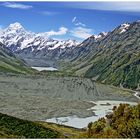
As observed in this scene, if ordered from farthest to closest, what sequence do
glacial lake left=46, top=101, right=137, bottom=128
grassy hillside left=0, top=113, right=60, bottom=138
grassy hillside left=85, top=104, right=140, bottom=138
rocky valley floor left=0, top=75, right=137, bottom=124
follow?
rocky valley floor left=0, top=75, right=137, bottom=124
glacial lake left=46, top=101, right=137, bottom=128
grassy hillside left=0, top=113, right=60, bottom=138
grassy hillside left=85, top=104, right=140, bottom=138

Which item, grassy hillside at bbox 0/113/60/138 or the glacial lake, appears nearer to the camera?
grassy hillside at bbox 0/113/60/138

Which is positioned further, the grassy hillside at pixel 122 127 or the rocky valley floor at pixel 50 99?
the rocky valley floor at pixel 50 99

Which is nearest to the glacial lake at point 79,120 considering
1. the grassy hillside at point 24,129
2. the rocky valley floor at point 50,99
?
the rocky valley floor at point 50,99

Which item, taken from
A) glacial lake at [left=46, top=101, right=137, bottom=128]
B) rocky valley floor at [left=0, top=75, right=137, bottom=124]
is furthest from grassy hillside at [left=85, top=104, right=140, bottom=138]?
rocky valley floor at [left=0, top=75, right=137, bottom=124]

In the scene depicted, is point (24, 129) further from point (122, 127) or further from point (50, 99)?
point (50, 99)

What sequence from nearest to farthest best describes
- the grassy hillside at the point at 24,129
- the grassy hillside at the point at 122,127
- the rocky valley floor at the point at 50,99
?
the grassy hillside at the point at 122,127 < the grassy hillside at the point at 24,129 < the rocky valley floor at the point at 50,99

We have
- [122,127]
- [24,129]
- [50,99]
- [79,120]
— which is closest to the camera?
[122,127]

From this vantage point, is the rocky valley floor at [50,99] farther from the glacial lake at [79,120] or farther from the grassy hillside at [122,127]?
the grassy hillside at [122,127]


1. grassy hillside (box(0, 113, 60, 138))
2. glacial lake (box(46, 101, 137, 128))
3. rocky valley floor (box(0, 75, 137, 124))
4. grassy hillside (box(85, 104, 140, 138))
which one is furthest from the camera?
rocky valley floor (box(0, 75, 137, 124))

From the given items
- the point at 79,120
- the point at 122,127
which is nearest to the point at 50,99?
the point at 79,120

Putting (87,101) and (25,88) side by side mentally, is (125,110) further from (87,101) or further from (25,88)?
(25,88)

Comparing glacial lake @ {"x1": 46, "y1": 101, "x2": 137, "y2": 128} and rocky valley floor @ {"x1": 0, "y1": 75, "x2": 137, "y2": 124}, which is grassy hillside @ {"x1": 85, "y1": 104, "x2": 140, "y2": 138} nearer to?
glacial lake @ {"x1": 46, "y1": 101, "x2": 137, "y2": 128}
